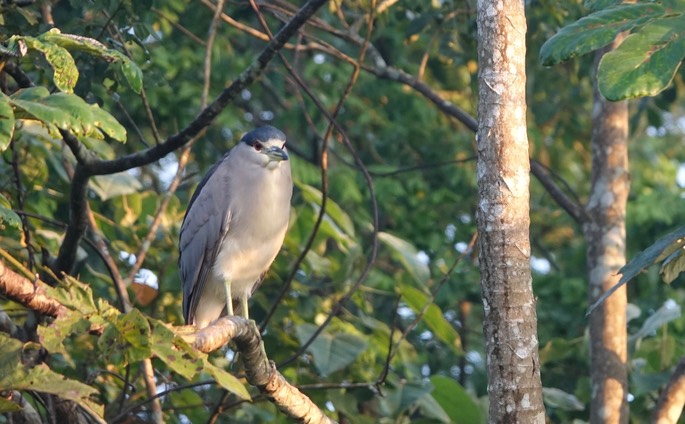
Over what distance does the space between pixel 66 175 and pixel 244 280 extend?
0.97 metres

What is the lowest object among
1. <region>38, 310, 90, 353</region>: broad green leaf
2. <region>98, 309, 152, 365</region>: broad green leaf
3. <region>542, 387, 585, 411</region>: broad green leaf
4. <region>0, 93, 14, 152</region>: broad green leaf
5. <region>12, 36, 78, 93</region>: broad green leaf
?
<region>38, 310, 90, 353</region>: broad green leaf

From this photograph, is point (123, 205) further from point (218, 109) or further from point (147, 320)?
point (147, 320)

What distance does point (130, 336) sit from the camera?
211cm

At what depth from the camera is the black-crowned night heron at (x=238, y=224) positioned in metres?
4.56

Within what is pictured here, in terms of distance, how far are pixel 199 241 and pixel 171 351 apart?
98.9 inches

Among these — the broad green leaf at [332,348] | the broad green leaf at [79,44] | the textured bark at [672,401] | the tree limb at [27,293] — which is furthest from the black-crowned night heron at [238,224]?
the tree limb at [27,293]

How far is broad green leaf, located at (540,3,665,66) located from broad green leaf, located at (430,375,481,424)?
2.10m

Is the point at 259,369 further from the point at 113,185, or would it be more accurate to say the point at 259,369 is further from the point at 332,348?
the point at 113,185

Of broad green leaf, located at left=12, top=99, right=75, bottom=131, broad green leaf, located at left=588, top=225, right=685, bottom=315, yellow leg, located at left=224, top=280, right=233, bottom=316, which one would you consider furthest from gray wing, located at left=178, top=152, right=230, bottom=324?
broad green leaf, located at left=12, top=99, right=75, bottom=131

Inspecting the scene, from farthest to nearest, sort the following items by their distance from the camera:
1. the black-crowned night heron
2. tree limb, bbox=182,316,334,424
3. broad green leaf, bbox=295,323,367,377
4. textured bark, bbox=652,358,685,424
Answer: the black-crowned night heron < broad green leaf, bbox=295,323,367,377 < textured bark, bbox=652,358,685,424 < tree limb, bbox=182,316,334,424

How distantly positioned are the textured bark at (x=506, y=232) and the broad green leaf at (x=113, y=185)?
2.18m

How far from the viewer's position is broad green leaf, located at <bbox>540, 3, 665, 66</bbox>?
2.55 metres

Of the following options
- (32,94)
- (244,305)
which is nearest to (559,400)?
(244,305)

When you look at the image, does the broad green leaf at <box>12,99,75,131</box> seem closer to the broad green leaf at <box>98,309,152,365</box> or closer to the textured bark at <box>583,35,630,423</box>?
the broad green leaf at <box>98,309,152,365</box>
